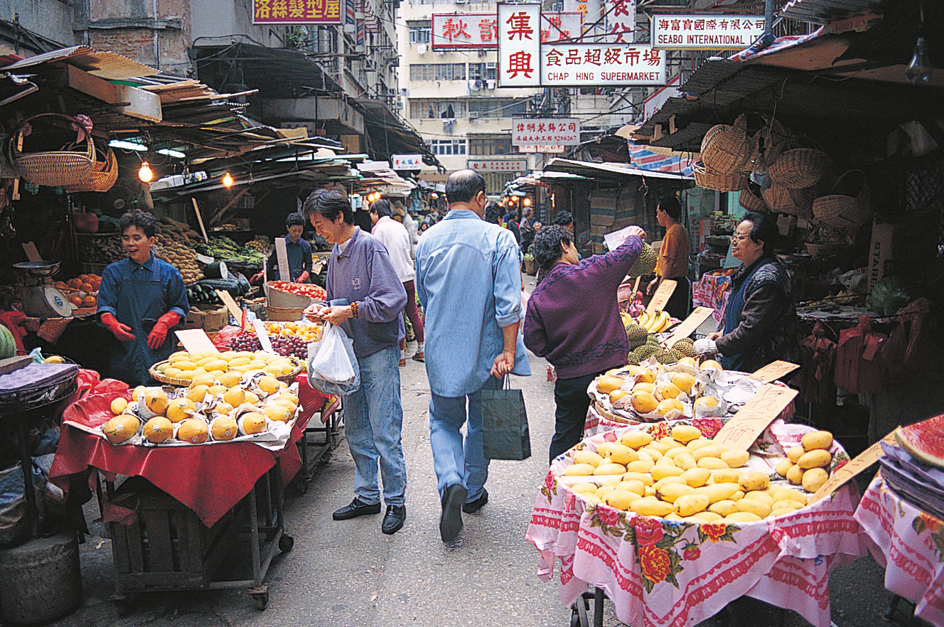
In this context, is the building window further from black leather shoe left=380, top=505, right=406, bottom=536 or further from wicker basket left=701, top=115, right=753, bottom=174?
black leather shoe left=380, top=505, right=406, bottom=536

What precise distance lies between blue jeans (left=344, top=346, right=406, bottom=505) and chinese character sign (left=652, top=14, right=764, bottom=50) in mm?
6671

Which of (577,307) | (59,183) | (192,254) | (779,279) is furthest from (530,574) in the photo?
(192,254)

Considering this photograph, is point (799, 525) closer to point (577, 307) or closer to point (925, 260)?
point (577, 307)

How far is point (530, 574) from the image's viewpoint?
3627 millimetres

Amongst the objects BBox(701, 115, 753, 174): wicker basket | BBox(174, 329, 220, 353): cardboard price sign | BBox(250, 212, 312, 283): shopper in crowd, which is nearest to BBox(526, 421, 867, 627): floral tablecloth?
BBox(174, 329, 220, 353): cardboard price sign

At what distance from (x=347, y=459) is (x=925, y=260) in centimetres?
520

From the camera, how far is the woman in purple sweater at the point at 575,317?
12.8 ft

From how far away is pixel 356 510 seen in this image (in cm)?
436

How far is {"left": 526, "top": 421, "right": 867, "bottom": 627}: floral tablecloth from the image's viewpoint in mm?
2188

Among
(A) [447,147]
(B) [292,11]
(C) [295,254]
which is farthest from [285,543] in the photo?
(A) [447,147]

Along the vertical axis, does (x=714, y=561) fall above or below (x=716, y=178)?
below

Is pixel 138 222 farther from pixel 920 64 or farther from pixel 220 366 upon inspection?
pixel 920 64

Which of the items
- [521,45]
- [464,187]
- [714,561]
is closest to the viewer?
[714,561]

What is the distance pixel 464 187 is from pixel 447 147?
4799cm
